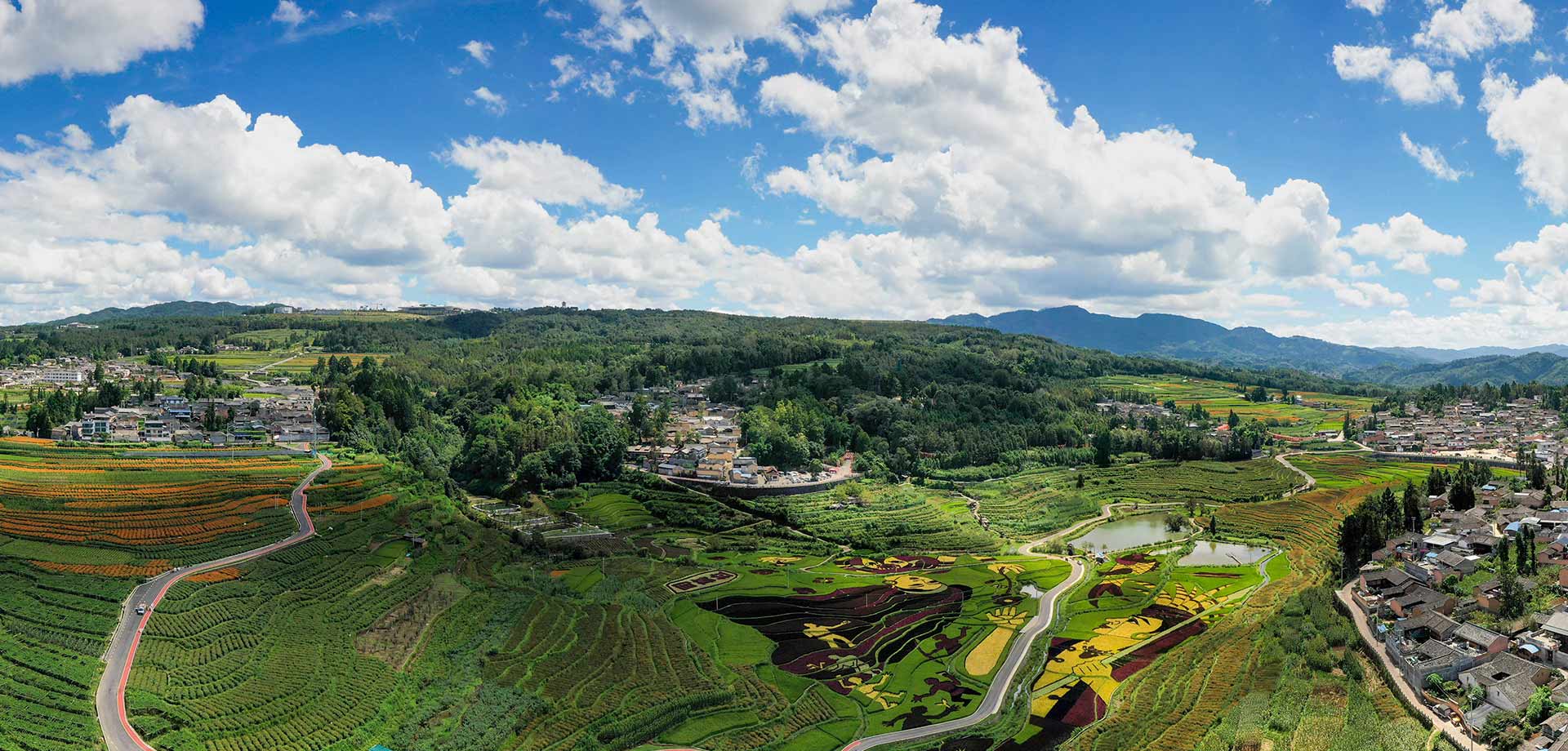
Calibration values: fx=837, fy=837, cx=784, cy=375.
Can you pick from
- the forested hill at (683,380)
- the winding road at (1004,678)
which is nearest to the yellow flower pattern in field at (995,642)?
the winding road at (1004,678)

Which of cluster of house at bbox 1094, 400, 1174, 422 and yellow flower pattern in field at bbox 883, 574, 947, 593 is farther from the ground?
cluster of house at bbox 1094, 400, 1174, 422

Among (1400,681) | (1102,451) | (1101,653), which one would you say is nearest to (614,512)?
(1101,653)

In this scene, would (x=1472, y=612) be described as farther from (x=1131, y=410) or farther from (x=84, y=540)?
(x=1131, y=410)

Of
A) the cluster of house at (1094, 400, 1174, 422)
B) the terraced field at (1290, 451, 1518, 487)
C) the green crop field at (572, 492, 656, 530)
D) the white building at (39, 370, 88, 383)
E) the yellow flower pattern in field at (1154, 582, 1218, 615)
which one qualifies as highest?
the white building at (39, 370, 88, 383)

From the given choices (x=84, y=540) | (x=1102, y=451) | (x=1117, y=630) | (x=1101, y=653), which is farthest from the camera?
(x=1102, y=451)

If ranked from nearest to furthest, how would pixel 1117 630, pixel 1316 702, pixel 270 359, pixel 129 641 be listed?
pixel 1316 702, pixel 129 641, pixel 1117 630, pixel 270 359

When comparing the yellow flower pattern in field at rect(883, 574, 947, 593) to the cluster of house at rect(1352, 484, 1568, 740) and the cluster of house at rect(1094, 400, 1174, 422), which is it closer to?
the cluster of house at rect(1352, 484, 1568, 740)

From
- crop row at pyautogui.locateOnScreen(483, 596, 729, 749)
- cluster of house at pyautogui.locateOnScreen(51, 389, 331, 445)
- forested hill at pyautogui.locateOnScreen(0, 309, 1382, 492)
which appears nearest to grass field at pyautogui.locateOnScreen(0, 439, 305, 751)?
cluster of house at pyautogui.locateOnScreen(51, 389, 331, 445)
